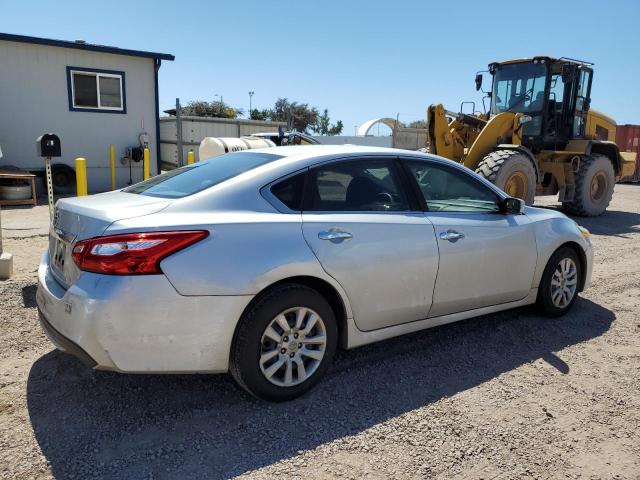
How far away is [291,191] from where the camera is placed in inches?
130

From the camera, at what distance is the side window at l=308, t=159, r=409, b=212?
342 centimetres

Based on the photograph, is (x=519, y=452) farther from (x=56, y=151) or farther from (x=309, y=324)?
(x=56, y=151)

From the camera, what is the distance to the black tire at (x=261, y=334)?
2961 millimetres

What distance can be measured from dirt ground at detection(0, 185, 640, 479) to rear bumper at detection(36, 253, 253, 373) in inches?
16.3

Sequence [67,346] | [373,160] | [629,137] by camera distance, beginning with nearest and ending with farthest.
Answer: [67,346] → [373,160] → [629,137]

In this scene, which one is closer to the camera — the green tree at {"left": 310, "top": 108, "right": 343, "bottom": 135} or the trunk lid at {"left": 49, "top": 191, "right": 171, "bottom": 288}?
the trunk lid at {"left": 49, "top": 191, "right": 171, "bottom": 288}

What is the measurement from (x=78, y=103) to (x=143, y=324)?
1291cm

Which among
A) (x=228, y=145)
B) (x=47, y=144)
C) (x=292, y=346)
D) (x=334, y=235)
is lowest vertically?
(x=292, y=346)

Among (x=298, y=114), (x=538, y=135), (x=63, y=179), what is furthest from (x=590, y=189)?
→ (x=298, y=114)

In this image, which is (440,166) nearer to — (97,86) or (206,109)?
(97,86)

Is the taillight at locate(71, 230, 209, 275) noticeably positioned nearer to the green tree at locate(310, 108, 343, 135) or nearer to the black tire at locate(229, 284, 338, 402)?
the black tire at locate(229, 284, 338, 402)

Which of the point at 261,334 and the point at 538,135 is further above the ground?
the point at 538,135

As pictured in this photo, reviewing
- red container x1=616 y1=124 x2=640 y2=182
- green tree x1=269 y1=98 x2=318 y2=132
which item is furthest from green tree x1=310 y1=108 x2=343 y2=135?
red container x1=616 y1=124 x2=640 y2=182

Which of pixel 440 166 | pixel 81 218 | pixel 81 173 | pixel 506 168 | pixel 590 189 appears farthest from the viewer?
pixel 590 189
